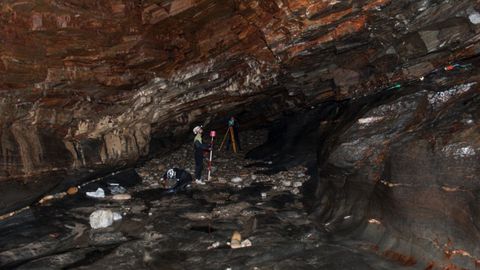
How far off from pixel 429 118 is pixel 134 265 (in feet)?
20.2

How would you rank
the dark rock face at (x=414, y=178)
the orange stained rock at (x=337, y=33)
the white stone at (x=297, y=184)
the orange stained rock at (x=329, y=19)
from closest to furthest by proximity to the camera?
the dark rock face at (x=414, y=178), the orange stained rock at (x=329, y=19), the orange stained rock at (x=337, y=33), the white stone at (x=297, y=184)

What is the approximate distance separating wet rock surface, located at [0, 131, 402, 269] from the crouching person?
36 centimetres

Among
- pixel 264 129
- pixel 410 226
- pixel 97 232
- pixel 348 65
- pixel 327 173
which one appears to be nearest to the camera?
pixel 410 226

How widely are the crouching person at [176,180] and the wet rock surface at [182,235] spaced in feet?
1.19

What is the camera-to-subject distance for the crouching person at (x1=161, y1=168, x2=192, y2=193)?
43.3ft

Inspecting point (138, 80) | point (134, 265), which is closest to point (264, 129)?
point (138, 80)

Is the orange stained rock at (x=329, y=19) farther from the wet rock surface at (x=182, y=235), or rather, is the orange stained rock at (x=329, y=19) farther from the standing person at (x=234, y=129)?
the standing person at (x=234, y=129)

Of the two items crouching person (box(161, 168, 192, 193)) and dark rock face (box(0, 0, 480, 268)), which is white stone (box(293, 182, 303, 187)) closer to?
dark rock face (box(0, 0, 480, 268))

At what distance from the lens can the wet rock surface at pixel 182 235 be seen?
7238mm

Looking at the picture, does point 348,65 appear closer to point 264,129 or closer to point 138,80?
point 138,80

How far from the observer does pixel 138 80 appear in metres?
12.1

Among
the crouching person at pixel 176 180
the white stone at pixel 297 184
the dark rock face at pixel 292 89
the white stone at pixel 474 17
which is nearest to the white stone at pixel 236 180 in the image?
the crouching person at pixel 176 180

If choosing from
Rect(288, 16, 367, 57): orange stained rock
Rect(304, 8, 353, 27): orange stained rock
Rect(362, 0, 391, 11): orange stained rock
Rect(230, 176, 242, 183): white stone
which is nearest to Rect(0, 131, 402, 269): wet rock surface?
Rect(230, 176, 242, 183): white stone

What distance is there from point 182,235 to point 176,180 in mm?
4878
